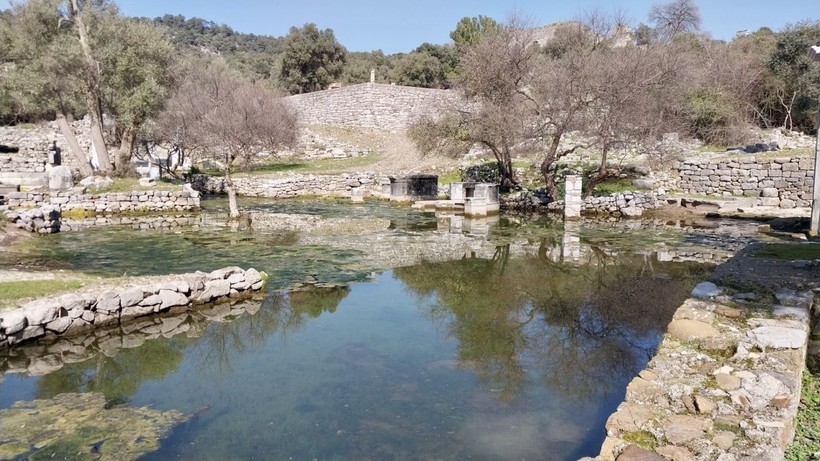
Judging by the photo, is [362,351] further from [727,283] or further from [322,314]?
[727,283]

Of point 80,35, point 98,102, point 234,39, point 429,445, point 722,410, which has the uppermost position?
point 234,39

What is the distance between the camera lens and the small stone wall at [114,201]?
61.8ft

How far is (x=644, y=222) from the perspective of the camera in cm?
1831

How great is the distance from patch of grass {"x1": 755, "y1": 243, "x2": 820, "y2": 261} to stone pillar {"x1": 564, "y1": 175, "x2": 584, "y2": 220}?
8.56 meters

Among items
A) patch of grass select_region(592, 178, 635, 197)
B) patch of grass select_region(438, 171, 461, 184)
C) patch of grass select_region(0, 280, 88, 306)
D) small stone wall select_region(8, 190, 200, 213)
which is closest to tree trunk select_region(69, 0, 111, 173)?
small stone wall select_region(8, 190, 200, 213)

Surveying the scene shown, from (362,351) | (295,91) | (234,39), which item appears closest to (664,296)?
(362,351)

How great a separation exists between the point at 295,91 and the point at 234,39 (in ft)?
271

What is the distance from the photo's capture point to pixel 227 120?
20234mm

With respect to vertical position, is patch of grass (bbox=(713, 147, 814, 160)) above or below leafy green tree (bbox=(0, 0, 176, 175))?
below

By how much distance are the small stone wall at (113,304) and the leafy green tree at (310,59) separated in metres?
41.1

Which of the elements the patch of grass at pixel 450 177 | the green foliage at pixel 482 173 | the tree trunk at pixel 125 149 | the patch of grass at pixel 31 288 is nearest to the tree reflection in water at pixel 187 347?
the patch of grass at pixel 31 288

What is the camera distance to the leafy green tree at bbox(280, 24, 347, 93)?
4700cm

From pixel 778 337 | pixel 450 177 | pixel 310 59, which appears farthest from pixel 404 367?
pixel 310 59

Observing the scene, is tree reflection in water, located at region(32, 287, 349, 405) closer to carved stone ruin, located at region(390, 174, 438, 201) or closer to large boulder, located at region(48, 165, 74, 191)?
large boulder, located at region(48, 165, 74, 191)
